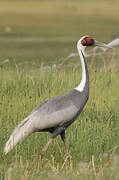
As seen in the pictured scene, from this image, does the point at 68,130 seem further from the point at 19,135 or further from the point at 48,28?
the point at 48,28

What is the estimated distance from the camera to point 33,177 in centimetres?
416

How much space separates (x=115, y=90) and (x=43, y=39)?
1667 centimetres

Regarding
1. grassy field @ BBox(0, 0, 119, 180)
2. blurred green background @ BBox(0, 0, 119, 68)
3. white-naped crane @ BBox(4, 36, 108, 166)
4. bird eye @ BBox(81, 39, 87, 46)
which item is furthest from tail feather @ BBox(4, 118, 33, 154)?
blurred green background @ BBox(0, 0, 119, 68)

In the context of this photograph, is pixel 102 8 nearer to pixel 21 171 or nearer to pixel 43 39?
pixel 43 39

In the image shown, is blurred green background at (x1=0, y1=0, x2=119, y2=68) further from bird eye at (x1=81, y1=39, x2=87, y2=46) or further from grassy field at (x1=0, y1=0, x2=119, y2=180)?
bird eye at (x1=81, y1=39, x2=87, y2=46)

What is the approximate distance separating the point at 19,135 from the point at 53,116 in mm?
288

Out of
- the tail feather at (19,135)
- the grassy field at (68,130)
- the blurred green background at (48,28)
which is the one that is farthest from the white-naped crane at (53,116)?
the blurred green background at (48,28)

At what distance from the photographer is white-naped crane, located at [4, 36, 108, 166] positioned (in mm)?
4688

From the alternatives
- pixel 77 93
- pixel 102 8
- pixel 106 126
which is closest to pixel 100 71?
pixel 106 126

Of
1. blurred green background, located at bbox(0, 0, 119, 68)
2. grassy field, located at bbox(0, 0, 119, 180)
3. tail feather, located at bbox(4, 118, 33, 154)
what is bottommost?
blurred green background, located at bbox(0, 0, 119, 68)

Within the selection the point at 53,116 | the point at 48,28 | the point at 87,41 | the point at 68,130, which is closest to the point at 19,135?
the point at 53,116

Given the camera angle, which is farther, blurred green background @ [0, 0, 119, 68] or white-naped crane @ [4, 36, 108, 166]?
blurred green background @ [0, 0, 119, 68]

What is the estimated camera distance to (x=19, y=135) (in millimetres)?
4676

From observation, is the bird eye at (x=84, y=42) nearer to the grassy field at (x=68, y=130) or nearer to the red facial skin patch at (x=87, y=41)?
the red facial skin patch at (x=87, y=41)
